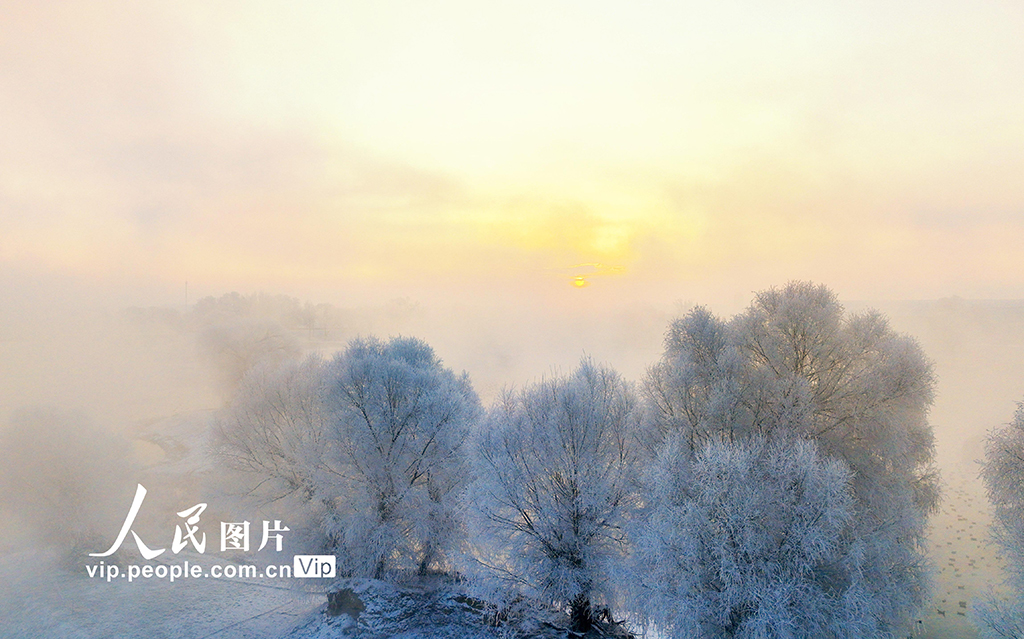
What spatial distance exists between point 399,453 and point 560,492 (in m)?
7.91

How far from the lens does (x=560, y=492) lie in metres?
17.8

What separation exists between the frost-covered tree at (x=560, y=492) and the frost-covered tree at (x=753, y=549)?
3599 mm

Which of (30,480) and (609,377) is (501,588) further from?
(30,480)

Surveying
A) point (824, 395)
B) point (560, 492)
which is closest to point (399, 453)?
point (560, 492)

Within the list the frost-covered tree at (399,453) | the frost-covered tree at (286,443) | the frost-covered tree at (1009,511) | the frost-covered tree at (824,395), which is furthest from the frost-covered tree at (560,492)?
the frost-covered tree at (1009,511)

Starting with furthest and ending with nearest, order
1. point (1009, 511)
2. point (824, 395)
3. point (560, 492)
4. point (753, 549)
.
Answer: point (560, 492)
point (824, 395)
point (1009, 511)
point (753, 549)

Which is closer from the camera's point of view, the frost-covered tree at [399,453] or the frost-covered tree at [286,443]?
the frost-covered tree at [399,453]

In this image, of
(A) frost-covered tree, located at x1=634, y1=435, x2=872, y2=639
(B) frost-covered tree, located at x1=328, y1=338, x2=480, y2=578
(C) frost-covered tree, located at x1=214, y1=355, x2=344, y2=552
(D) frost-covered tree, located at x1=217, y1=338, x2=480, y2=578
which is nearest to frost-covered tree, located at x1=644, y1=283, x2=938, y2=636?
(A) frost-covered tree, located at x1=634, y1=435, x2=872, y2=639

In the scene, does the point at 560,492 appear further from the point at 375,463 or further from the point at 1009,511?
the point at 1009,511

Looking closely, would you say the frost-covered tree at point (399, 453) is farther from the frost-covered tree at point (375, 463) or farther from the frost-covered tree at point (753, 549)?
the frost-covered tree at point (753, 549)

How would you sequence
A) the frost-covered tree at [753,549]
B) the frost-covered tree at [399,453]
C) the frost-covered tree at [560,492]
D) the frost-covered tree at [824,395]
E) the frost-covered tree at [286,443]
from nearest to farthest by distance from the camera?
the frost-covered tree at [753,549], the frost-covered tree at [824,395], the frost-covered tree at [560,492], the frost-covered tree at [399,453], the frost-covered tree at [286,443]

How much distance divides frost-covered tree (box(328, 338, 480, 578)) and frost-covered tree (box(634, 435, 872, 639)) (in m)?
10.3

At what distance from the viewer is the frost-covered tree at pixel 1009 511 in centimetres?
1201

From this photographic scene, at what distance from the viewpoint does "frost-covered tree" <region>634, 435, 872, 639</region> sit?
1216 centimetres
